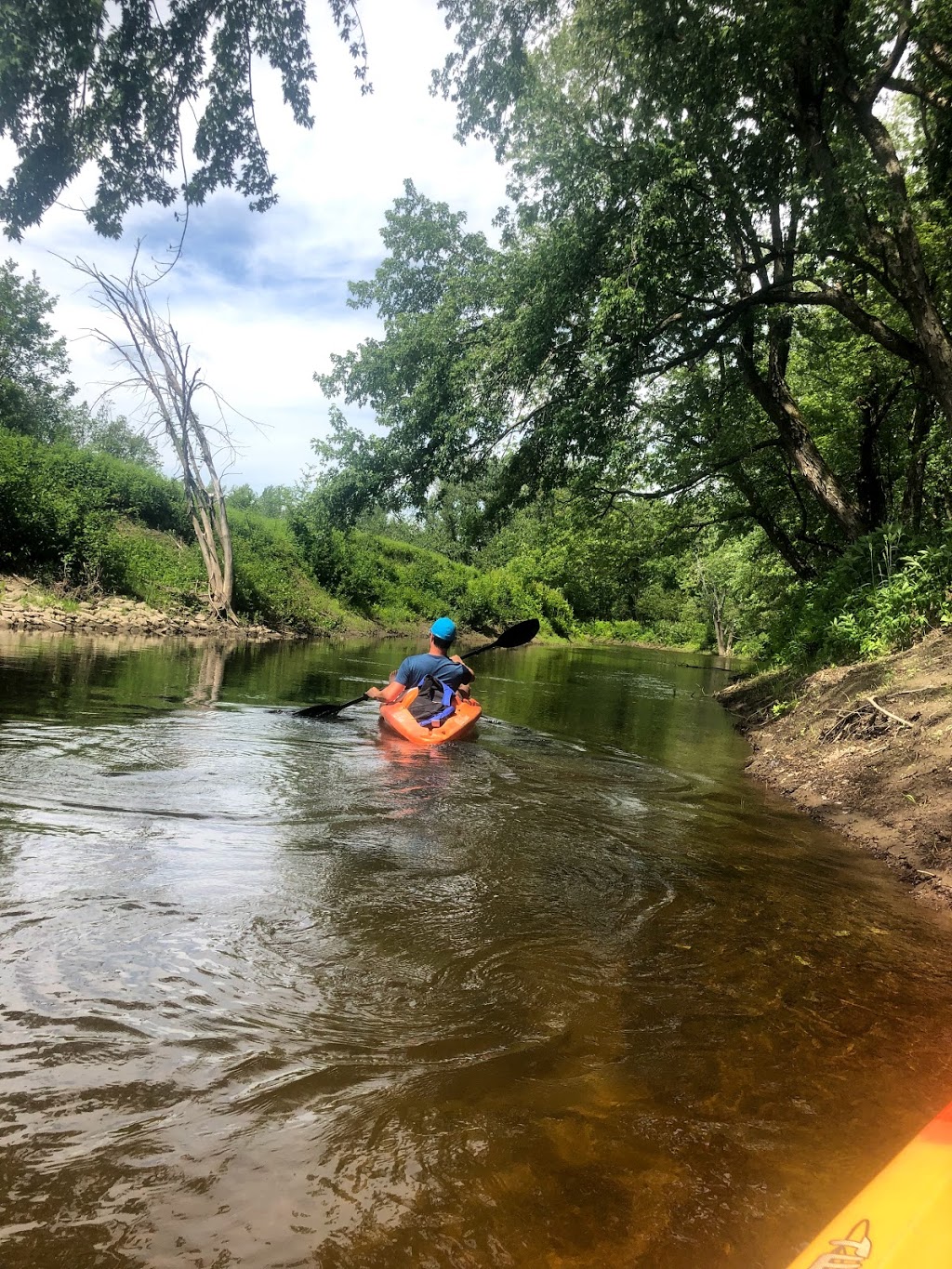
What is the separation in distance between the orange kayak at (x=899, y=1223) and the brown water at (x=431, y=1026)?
1.57 ft

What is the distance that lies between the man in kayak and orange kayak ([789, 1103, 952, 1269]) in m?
6.98

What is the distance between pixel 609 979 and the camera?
3029 mm

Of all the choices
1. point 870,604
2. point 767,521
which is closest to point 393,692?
point 870,604

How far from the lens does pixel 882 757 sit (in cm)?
639

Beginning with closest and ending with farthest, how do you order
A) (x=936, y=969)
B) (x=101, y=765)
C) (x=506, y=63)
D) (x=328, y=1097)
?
(x=328, y=1097) < (x=936, y=969) < (x=101, y=765) < (x=506, y=63)

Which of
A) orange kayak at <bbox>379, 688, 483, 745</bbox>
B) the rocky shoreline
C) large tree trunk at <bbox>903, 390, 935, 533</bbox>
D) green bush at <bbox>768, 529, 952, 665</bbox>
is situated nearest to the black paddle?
orange kayak at <bbox>379, 688, 483, 745</bbox>

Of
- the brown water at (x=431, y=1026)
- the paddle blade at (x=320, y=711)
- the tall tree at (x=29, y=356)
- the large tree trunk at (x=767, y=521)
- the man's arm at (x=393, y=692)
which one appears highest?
the tall tree at (x=29, y=356)

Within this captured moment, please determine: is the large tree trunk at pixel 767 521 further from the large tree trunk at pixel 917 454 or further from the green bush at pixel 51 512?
the green bush at pixel 51 512

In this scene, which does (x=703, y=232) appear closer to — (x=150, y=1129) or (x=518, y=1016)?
(x=518, y=1016)

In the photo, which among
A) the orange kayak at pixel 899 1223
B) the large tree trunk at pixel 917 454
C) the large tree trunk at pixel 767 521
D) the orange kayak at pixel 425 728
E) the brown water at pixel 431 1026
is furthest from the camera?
the large tree trunk at pixel 767 521

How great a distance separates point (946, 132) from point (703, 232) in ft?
9.19

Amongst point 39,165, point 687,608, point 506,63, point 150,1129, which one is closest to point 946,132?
point 506,63

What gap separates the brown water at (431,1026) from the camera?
1.76 meters

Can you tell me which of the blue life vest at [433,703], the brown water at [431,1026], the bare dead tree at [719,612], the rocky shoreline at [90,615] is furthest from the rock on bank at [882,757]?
the bare dead tree at [719,612]
